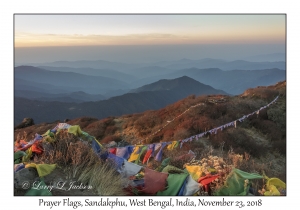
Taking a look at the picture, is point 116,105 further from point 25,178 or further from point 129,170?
point 25,178

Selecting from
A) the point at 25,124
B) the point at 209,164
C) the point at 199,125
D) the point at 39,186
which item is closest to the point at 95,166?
the point at 39,186

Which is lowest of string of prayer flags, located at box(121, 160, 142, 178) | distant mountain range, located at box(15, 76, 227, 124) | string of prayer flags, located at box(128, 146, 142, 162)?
string of prayer flags, located at box(128, 146, 142, 162)

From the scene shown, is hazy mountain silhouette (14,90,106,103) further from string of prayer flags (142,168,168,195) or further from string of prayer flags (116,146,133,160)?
string of prayer flags (142,168,168,195)

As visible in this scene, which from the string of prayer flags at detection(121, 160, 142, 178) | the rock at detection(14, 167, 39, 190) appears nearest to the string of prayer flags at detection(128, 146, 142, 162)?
the string of prayer flags at detection(121, 160, 142, 178)

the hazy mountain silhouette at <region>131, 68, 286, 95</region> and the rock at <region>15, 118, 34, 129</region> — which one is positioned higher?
the hazy mountain silhouette at <region>131, 68, 286, 95</region>

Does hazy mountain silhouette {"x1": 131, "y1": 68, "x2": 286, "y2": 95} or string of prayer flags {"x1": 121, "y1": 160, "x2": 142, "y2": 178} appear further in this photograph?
hazy mountain silhouette {"x1": 131, "y1": 68, "x2": 286, "y2": 95}

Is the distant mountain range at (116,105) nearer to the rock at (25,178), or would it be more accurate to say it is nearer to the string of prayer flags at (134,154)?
the string of prayer flags at (134,154)

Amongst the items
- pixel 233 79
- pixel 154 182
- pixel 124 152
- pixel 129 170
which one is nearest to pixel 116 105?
pixel 233 79

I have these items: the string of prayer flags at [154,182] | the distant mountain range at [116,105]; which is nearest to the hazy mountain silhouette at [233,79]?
the distant mountain range at [116,105]
